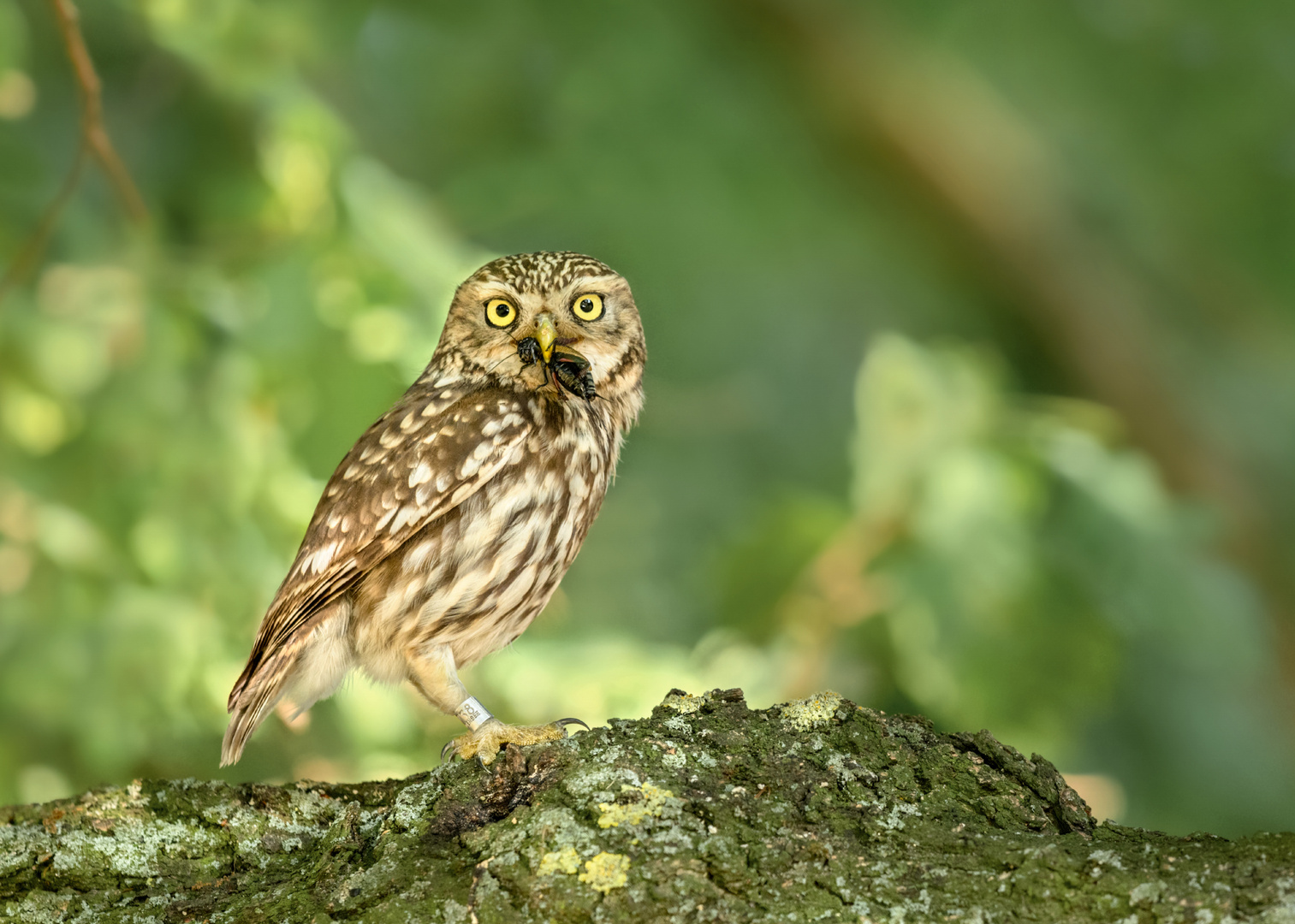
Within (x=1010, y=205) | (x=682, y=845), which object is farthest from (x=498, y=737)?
(x=1010, y=205)

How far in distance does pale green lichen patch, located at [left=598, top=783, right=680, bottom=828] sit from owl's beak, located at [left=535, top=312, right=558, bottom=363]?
3.34ft

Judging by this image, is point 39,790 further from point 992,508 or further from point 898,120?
point 898,120

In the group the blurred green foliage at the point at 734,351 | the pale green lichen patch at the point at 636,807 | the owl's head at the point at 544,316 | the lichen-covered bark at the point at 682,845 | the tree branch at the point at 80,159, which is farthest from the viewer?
the blurred green foliage at the point at 734,351

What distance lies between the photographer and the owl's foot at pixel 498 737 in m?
2.05

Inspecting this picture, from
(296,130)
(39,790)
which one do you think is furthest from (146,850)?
(296,130)

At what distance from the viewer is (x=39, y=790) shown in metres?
3.44

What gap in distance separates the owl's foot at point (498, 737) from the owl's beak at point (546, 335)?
71cm

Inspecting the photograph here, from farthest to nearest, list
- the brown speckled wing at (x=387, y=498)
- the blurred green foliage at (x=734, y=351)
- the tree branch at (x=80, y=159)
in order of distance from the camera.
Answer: the blurred green foliage at (x=734, y=351) → the tree branch at (x=80, y=159) → the brown speckled wing at (x=387, y=498)

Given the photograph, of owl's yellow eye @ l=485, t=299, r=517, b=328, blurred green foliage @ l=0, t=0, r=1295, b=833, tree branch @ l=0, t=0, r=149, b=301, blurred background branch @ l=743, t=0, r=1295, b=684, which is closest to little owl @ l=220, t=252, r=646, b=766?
owl's yellow eye @ l=485, t=299, r=517, b=328

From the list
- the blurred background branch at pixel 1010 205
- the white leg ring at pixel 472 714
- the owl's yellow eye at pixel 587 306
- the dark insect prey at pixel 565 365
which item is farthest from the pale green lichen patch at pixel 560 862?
the blurred background branch at pixel 1010 205

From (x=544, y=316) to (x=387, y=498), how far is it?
0.47 meters

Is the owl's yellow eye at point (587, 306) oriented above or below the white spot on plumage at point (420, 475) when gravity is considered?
above

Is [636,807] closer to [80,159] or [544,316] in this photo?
[544,316]

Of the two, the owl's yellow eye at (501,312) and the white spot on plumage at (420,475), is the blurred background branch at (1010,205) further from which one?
the white spot on plumage at (420,475)
